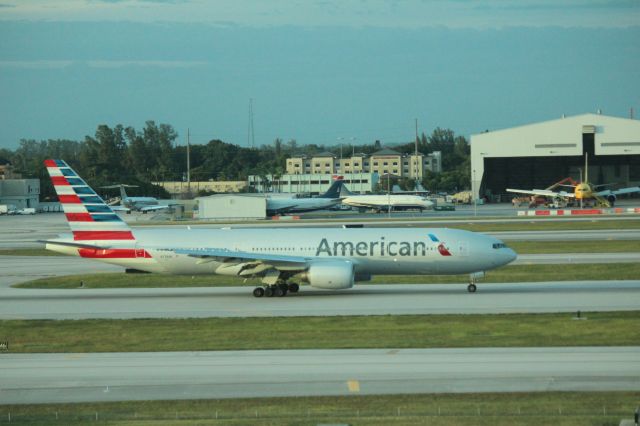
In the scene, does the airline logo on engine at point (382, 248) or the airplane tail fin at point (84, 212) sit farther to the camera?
the airplane tail fin at point (84, 212)

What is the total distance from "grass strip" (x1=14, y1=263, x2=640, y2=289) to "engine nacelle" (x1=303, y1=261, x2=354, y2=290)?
5.61 metres

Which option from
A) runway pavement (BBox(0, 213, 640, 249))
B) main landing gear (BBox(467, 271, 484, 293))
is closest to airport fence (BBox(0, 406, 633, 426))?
main landing gear (BBox(467, 271, 484, 293))

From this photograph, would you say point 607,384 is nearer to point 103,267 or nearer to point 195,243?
point 195,243

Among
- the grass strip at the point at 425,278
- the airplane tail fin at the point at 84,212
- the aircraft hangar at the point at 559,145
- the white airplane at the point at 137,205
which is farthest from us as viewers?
the white airplane at the point at 137,205

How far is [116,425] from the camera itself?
1844 centimetres

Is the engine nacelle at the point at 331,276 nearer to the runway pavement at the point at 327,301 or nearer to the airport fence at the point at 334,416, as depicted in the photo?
the runway pavement at the point at 327,301

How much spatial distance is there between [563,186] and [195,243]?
341 ft

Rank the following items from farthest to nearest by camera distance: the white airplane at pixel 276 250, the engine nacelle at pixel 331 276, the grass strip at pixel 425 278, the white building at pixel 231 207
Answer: the white building at pixel 231 207
the grass strip at pixel 425 278
the white airplane at pixel 276 250
the engine nacelle at pixel 331 276

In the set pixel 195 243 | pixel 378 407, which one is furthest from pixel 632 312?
pixel 195 243

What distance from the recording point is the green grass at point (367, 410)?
18375mm

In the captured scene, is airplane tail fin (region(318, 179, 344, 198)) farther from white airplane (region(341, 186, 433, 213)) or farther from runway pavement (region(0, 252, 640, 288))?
runway pavement (region(0, 252, 640, 288))

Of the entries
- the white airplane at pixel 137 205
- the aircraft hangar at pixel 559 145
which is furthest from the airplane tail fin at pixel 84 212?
the white airplane at pixel 137 205

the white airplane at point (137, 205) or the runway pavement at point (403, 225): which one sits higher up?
the white airplane at point (137, 205)

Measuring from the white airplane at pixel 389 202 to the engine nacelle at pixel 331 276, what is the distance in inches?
3174
